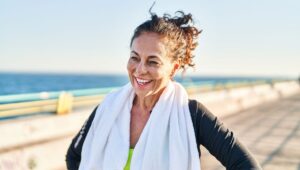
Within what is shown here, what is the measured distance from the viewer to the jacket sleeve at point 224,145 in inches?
92.4

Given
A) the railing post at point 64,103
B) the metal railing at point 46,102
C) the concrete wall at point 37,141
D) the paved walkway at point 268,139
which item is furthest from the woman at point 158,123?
the railing post at point 64,103

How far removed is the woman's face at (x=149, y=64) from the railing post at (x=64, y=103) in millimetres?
6278

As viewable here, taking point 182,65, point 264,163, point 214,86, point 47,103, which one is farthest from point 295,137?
point 182,65

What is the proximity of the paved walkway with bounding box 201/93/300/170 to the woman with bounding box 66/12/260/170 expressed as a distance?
586 cm

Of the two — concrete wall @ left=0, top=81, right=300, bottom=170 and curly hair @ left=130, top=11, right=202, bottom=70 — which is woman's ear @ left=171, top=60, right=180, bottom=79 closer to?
curly hair @ left=130, top=11, right=202, bottom=70

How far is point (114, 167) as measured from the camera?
102 inches

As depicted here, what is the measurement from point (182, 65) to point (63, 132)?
5870mm

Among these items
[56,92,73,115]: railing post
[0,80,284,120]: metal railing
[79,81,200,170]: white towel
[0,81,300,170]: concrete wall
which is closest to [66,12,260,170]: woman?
[79,81,200,170]: white towel

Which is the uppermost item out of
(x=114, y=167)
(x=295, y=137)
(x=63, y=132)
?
(x=114, y=167)

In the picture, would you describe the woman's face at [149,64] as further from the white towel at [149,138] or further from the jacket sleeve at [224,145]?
the jacket sleeve at [224,145]

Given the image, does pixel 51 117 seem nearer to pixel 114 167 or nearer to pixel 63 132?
pixel 63 132

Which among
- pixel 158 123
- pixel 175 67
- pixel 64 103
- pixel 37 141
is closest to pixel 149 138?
pixel 158 123

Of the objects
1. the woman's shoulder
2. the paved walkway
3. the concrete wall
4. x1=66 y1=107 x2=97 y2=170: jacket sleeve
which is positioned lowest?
the paved walkway

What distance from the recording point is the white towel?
2.51 metres
